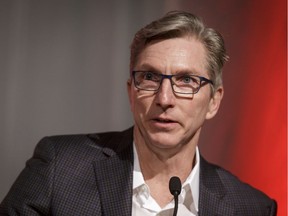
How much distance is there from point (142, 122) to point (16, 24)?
814 millimetres

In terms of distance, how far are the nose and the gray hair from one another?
0.19m

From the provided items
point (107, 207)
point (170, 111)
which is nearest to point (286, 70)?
point (170, 111)

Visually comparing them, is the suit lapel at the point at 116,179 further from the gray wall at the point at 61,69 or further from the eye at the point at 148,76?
the gray wall at the point at 61,69

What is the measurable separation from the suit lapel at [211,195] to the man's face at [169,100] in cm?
25

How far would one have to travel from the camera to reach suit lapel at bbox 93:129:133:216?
5.55ft

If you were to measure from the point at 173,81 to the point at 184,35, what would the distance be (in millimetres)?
191

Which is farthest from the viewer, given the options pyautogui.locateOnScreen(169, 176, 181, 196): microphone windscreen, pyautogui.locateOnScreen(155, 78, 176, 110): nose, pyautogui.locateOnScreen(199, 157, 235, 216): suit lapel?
pyautogui.locateOnScreen(199, 157, 235, 216): suit lapel

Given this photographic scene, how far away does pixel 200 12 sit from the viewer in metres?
2.39

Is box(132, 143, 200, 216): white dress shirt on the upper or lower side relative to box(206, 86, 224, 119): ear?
lower

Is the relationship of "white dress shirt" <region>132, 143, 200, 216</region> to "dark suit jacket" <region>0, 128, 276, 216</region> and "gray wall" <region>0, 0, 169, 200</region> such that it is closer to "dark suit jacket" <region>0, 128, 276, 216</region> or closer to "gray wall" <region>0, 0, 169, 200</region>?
"dark suit jacket" <region>0, 128, 276, 216</region>

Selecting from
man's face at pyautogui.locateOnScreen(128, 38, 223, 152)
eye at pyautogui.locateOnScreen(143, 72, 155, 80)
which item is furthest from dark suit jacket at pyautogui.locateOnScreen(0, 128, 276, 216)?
eye at pyautogui.locateOnScreen(143, 72, 155, 80)

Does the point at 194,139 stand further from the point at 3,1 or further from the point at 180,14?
the point at 3,1

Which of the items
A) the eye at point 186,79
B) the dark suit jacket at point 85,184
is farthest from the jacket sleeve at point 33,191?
the eye at point 186,79

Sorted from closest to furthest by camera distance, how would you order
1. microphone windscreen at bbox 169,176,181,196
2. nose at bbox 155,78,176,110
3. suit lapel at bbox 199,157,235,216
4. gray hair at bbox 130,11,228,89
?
1. microphone windscreen at bbox 169,176,181,196
2. nose at bbox 155,78,176,110
3. gray hair at bbox 130,11,228,89
4. suit lapel at bbox 199,157,235,216
